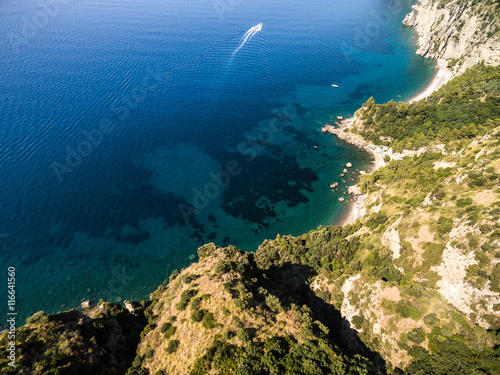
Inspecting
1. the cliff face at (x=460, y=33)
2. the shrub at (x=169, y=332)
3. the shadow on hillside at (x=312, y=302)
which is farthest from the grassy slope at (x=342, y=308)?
the cliff face at (x=460, y=33)

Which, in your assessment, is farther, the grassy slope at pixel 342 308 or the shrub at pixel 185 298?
the shrub at pixel 185 298

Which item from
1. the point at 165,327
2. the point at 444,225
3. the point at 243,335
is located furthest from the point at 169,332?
the point at 444,225

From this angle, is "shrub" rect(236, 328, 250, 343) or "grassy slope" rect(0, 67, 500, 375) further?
"shrub" rect(236, 328, 250, 343)

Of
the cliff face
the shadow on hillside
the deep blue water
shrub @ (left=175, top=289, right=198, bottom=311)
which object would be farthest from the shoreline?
the cliff face

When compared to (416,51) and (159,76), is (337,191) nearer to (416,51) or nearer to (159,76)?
(159,76)

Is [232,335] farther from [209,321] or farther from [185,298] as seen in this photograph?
[185,298]

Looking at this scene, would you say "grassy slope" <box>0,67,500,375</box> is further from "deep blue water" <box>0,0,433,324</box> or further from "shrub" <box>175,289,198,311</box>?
"deep blue water" <box>0,0,433,324</box>

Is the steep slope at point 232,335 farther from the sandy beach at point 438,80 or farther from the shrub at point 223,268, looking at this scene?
the sandy beach at point 438,80

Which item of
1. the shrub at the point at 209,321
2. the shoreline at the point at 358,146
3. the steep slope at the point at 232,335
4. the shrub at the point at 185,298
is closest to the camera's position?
the steep slope at the point at 232,335
